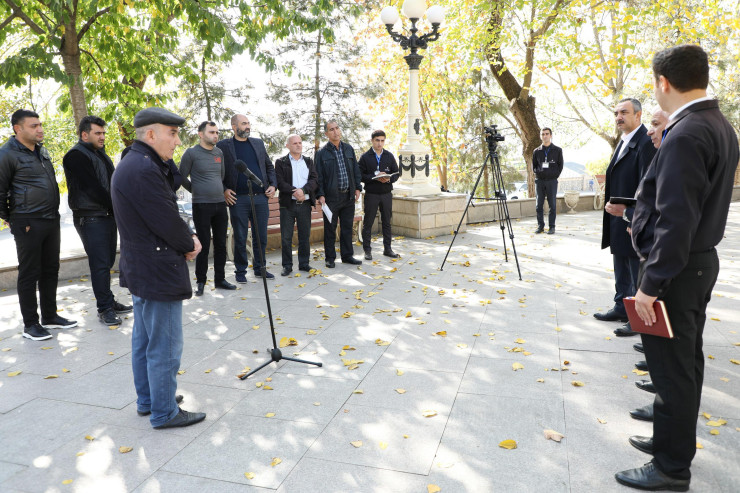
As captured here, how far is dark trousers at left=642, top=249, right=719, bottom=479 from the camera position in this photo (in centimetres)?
247

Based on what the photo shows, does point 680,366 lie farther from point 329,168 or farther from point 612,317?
point 329,168

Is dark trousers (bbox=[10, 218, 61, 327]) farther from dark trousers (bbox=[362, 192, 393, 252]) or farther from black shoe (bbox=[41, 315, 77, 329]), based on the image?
dark trousers (bbox=[362, 192, 393, 252])

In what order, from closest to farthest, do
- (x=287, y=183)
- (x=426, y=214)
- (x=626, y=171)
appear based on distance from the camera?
1. (x=626, y=171)
2. (x=287, y=183)
3. (x=426, y=214)

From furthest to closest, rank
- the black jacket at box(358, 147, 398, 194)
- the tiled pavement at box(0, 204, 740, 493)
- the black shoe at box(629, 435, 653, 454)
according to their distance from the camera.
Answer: the black jacket at box(358, 147, 398, 194)
the black shoe at box(629, 435, 653, 454)
the tiled pavement at box(0, 204, 740, 493)

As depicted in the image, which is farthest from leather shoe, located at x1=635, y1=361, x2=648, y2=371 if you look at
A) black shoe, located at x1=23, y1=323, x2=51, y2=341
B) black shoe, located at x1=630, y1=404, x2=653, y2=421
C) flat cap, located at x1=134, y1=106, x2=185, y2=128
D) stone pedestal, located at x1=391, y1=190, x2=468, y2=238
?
stone pedestal, located at x1=391, y1=190, x2=468, y2=238

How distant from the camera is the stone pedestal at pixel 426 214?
10336 mm

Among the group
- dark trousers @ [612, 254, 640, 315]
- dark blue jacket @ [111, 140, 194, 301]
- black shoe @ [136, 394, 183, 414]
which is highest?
dark blue jacket @ [111, 140, 194, 301]

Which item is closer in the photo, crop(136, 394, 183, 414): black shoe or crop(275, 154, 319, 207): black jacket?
crop(136, 394, 183, 414): black shoe

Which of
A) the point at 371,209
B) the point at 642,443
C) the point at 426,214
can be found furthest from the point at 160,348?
the point at 426,214

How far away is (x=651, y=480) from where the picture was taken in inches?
102

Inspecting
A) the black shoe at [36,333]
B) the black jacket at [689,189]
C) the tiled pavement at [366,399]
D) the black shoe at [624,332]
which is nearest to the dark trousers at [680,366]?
the black jacket at [689,189]

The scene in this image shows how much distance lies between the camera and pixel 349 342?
4777 millimetres

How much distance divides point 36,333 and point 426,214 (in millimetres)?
7094

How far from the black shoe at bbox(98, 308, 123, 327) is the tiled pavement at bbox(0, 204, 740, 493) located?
5.0 inches
